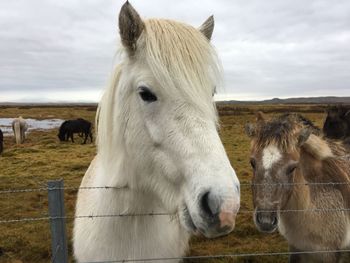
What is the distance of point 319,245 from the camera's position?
172 inches

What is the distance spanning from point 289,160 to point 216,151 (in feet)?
8.26

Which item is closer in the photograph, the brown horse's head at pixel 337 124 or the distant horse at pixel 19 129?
the brown horse's head at pixel 337 124

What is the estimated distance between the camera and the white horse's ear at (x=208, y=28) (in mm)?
2799

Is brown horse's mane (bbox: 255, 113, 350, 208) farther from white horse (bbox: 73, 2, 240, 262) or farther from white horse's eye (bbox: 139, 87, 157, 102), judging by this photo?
white horse's eye (bbox: 139, 87, 157, 102)

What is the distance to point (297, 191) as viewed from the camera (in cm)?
443

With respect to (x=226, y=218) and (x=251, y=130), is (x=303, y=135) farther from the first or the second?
(x=226, y=218)

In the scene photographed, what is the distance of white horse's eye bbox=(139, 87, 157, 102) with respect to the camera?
2.28 m

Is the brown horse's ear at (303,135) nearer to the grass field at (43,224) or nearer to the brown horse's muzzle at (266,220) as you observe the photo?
the brown horse's muzzle at (266,220)

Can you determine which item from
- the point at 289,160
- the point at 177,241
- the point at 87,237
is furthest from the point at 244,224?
the point at 87,237

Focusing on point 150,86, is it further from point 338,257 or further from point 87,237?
point 338,257

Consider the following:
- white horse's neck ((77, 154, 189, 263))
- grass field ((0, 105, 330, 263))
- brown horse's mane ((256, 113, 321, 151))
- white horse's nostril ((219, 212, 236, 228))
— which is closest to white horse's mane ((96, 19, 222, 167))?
white horse's neck ((77, 154, 189, 263))

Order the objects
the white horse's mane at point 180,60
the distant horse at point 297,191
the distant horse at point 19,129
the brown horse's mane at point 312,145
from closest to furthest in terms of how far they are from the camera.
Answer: the white horse's mane at point 180,60 → the distant horse at point 297,191 → the brown horse's mane at point 312,145 → the distant horse at point 19,129

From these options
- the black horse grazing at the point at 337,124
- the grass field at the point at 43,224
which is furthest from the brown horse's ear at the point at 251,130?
the black horse grazing at the point at 337,124

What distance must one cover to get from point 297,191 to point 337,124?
535 centimetres
